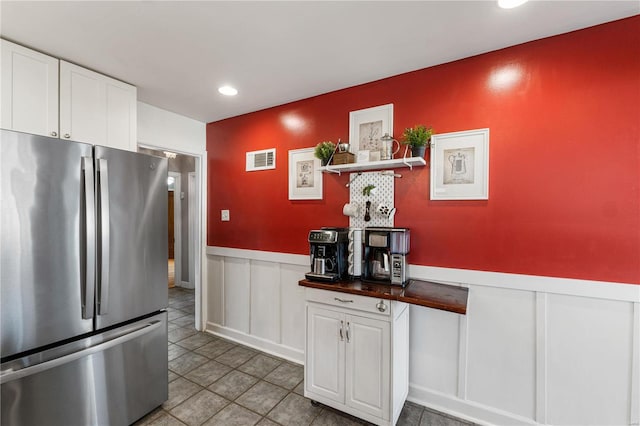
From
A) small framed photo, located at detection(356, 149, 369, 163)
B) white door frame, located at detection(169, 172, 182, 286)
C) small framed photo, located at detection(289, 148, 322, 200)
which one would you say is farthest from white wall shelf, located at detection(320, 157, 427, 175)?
white door frame, located at detection(169, 172, 182, 286)

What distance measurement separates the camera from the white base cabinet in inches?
71.2

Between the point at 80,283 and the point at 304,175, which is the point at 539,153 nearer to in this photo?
the point at 304,175

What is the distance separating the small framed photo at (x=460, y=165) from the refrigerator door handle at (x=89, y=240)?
7.64 ft

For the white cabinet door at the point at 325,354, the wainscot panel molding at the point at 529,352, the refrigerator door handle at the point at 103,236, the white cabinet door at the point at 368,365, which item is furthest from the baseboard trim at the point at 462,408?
the refrigerator door handle at the point at 103,236

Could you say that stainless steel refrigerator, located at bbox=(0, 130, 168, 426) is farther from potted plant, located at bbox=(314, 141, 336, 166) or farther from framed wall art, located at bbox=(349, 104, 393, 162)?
framed wall art, located at bbox=(349, 104, 393, 162)

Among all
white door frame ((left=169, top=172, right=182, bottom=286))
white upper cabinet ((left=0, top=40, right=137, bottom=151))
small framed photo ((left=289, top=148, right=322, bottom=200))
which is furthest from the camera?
white door frame ((left=169, top=172, right=182, bottom=286))

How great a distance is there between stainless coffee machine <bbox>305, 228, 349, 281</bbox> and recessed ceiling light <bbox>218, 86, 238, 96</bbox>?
1539 millimetres

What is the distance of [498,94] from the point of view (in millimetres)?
1932

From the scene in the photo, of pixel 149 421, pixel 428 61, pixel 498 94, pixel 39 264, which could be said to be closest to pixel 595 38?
pixel 498 94

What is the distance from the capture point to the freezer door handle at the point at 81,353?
1398mm

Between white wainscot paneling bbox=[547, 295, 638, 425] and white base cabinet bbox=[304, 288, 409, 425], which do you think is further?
white base cabinet bbox=[304, 288, 409, 425]

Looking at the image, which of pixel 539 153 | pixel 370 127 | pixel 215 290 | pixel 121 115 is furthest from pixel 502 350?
pixel 121 115

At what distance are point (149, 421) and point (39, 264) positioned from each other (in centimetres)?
134

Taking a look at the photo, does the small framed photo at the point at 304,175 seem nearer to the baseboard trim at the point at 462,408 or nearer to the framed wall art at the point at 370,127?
the framed wall art at the point at 370,127
